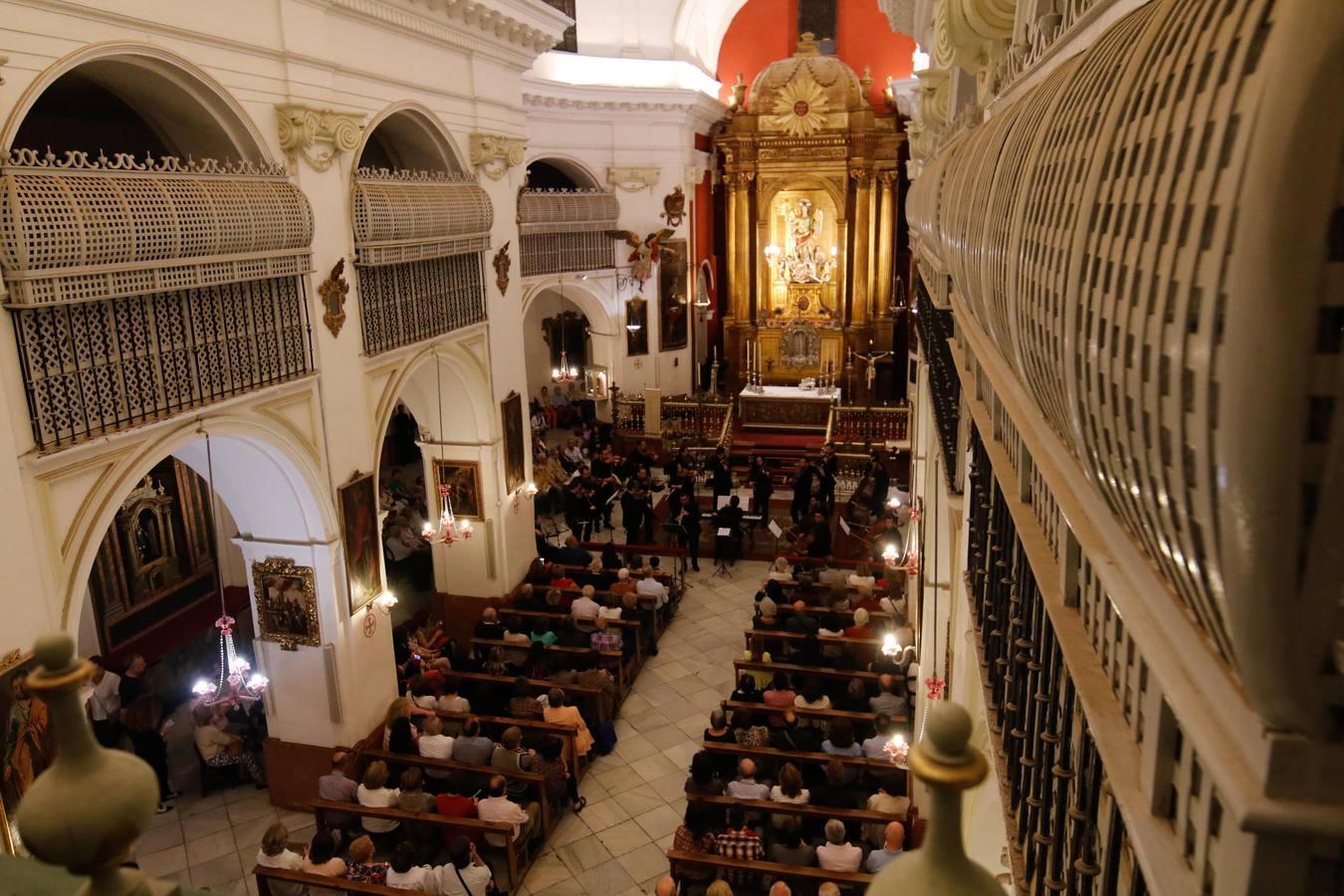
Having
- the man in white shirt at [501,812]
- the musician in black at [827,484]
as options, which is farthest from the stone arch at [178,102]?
the musician in black at [827,484]

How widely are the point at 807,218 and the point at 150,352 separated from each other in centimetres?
1847

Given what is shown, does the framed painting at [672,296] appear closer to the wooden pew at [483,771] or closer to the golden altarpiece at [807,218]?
the golden altarpiece at [807,218]

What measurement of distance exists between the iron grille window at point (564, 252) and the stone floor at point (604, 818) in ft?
29.6

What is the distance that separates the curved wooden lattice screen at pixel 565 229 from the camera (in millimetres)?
17969

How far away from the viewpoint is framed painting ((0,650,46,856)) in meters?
5.80

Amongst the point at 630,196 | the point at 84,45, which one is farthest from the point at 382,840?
the point at 630,196

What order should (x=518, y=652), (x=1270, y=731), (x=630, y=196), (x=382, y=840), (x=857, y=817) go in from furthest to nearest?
(x=630, y=196)
(x=518, y=652)
(x=382, y=840)
(x=857, y=817)
(x=1270, y=731)

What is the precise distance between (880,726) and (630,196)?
14.6 metres

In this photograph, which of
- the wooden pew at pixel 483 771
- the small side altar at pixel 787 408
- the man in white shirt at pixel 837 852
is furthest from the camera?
the small side altar at pixel 787 408

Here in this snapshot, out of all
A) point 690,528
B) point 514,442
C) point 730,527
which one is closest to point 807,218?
point 730,527

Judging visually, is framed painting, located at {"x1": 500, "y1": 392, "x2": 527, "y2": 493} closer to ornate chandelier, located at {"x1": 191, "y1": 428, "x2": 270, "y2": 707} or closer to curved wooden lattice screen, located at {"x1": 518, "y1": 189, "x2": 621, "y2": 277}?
ornate chandelier, located at {"x1": 191, "y1": 428, "x2": 270, "y2": 707}

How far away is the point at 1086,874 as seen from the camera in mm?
2107

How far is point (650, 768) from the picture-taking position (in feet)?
33.6

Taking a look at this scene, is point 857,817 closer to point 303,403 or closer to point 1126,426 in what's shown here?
point 303,403
